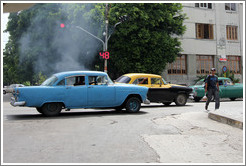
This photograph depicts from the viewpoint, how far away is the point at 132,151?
4367 millimetres

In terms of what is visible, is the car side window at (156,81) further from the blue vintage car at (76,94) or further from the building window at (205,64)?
the building window at (205,64)

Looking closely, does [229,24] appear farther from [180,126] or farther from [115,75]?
[180,126]

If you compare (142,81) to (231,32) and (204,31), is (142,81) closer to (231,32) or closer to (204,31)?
(204,31)

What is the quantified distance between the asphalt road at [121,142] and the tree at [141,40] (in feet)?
54.5

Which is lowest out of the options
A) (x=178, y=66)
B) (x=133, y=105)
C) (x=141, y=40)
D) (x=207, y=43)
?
(x=133, y=105)

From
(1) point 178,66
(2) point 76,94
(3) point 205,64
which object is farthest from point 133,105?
(3) point 205,64

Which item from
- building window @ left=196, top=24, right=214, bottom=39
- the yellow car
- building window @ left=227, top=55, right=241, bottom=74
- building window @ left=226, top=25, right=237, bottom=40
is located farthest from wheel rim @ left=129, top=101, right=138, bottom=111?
building window @ left=226, top=25, right=237, bottom=40

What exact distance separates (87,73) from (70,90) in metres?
0.93

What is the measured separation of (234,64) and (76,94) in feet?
86.7

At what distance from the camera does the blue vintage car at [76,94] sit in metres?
8.15

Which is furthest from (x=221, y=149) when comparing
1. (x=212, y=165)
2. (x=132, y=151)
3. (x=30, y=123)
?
(x=30, y=123)

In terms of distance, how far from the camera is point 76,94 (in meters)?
8.73

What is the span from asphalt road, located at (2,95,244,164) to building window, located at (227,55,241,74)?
2546 cm

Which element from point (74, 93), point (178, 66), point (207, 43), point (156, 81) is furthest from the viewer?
point (207, 43)
